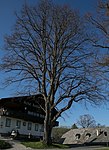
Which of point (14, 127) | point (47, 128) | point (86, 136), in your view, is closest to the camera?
point (47, 128)

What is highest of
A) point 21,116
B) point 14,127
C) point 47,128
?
point 21,116

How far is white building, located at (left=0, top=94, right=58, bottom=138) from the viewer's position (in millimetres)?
40031

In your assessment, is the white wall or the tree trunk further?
the white wall

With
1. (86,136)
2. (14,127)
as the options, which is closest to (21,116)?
(14,127)

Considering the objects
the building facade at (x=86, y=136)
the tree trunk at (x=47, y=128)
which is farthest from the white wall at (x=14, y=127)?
the building facade at (x=86, y=136)

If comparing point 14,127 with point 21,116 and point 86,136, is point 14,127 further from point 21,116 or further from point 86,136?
point 86,136

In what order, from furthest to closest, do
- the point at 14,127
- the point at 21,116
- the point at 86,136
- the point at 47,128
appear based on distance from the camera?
the point at 86,136
the point at 14,127
the point at 21,116
the point at 47,128

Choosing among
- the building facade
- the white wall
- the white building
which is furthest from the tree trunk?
the building facade

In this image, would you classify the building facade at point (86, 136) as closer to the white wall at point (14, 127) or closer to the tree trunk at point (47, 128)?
the white wall at point (14, 127)

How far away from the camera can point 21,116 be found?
42.7 metres

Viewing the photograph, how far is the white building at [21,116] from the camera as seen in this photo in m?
40.0

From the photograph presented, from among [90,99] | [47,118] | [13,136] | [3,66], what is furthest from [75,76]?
[13,136]

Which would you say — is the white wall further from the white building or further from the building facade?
the building facade

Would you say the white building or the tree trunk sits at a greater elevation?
the white building
